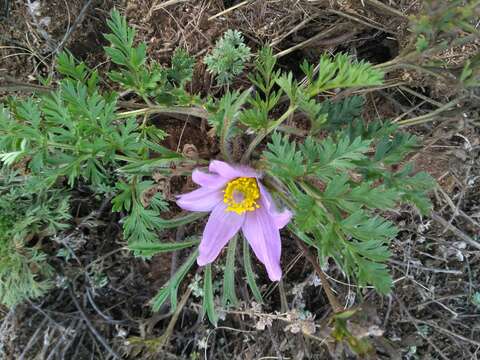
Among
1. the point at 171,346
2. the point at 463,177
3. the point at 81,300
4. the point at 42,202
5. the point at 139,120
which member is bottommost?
the point at 171,346

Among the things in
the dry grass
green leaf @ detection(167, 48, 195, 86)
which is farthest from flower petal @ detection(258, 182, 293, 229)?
the dry grass

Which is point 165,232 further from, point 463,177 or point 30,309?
point 463,177

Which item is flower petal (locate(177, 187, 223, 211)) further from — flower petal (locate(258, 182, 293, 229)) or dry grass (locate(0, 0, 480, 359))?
dry grass (locate(0, 0, 480, 359))

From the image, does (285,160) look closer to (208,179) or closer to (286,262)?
(208,179)

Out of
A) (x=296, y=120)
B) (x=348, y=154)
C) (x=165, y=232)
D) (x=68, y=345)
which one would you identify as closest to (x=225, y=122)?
(x=348, y=154)

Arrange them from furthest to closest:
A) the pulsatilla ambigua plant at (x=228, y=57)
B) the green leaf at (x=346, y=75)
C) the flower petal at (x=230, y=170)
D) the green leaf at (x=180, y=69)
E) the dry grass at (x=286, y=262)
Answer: the dry grass at (x=286, y=262), the pulsatilla ambigua plant at (x=228, y=57), the green leaf at (x=180, y=69), the flower petal at (x=230, y=170), the green leaf at (x=346, y=75)

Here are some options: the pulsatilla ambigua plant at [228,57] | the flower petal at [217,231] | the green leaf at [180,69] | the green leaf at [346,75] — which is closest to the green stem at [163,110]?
the green leaf at [180,69]

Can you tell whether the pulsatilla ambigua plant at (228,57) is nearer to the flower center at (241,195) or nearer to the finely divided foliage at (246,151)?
the finely divided foliage at (246,151)
